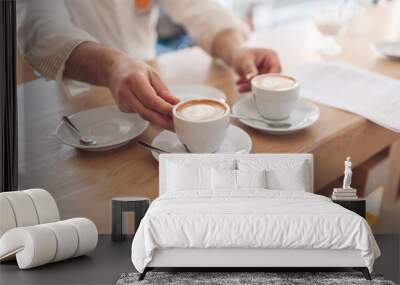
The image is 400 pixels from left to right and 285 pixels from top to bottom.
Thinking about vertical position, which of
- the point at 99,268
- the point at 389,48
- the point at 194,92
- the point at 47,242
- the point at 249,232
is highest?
the point at 389,48

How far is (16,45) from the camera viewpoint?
2438 mm

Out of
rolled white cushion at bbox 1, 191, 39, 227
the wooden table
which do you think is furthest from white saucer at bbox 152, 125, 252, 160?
rolled white cushion at bbox 1, 191, 39, 227

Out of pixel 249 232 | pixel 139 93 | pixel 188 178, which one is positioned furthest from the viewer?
pixel 139 93

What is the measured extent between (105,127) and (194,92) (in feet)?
1.02

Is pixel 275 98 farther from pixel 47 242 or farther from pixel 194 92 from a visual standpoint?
pixel 47 242

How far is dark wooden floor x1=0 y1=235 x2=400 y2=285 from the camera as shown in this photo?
86.1 inches

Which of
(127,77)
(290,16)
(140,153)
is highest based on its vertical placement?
(290,16)

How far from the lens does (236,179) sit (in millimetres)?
2283

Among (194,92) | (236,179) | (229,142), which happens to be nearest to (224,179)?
(236,179)

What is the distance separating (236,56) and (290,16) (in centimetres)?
24

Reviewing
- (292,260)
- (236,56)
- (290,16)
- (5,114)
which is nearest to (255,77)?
(236,56)

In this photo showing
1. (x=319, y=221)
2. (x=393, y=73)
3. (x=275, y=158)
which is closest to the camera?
(x=319, y=221)

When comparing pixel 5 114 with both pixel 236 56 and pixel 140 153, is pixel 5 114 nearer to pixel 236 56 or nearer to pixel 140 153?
pixel 140 153

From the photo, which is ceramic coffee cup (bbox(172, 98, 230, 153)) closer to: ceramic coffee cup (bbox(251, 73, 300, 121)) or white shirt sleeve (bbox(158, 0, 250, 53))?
ceramic coffee cup (bbox(251, 73, 300, 121))
